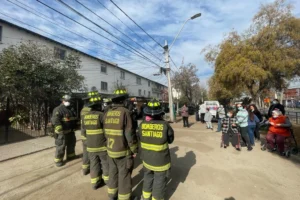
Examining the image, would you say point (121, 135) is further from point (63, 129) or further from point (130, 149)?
point (63, 129)

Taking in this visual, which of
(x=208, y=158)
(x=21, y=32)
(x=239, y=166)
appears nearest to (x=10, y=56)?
(x=21, y=32)

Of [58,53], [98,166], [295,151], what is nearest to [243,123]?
[295,151]

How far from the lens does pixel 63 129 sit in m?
4.54

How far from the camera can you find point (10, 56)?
7.52m

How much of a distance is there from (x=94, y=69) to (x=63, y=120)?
18083mm

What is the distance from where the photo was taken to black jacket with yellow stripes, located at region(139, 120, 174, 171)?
8.95 feet

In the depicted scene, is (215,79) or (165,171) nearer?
(165,171)

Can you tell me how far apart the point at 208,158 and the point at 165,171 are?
9.18ft

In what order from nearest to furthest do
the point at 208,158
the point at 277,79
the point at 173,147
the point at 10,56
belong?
the point at 208,158 → the point at 173,147 → the point at 10,56 → the point at 277,79

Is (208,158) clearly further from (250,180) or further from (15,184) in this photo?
(15,184)

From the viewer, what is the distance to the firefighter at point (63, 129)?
172 inches

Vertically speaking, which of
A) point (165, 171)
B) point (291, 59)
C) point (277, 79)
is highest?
point (291, 59)

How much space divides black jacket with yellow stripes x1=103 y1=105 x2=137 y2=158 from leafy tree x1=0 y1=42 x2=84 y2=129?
7152mm

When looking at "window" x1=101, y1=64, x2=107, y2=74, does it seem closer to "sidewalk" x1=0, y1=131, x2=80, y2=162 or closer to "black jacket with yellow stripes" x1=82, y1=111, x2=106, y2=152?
"sidewalk" x1=0, y1=131, x2=80, y2=162
